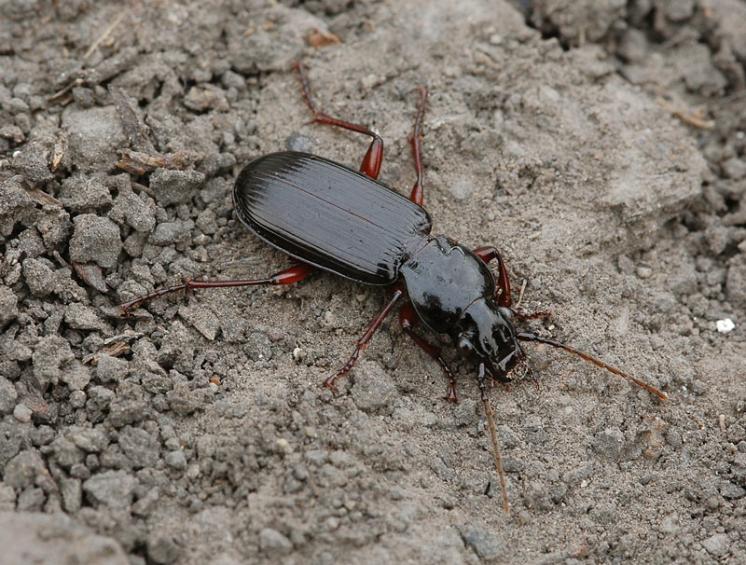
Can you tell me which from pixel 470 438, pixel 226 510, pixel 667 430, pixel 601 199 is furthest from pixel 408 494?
pixel 601 199

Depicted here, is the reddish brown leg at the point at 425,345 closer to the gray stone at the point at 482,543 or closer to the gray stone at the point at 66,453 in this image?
the gray stone at the point at 482,543

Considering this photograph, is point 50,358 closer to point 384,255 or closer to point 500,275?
point 384,255

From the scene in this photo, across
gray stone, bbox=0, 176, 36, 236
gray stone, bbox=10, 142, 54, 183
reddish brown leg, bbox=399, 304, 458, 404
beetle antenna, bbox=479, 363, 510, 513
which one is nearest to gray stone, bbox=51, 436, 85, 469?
gray stone, bbox=0, 176, 36, 236

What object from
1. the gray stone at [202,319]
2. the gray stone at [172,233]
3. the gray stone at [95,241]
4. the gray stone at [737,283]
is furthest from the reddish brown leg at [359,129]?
the gray stone at [737,283]


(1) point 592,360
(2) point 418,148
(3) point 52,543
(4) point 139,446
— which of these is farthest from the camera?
(2) point 418,148

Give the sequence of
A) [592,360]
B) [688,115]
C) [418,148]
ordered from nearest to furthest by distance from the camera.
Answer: [592,360] → [418,148] → [688,115]

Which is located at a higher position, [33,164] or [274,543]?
[33,164]

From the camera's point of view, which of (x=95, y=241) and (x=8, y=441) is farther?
(x=95, y=241)

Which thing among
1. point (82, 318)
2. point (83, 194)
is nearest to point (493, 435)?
point (82, 318)
